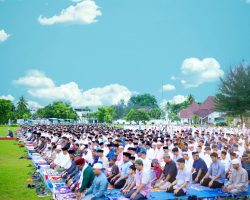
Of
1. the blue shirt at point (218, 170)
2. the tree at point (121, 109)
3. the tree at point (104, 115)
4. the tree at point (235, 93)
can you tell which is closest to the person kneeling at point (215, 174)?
the blue shirt at point (218, 170)

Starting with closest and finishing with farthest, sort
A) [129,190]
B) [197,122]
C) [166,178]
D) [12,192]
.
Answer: [129,190]
[166,178]
[12,192]
[197,122]

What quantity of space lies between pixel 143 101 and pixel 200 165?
11903 cm

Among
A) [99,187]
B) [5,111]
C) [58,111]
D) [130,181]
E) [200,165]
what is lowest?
[130,181]

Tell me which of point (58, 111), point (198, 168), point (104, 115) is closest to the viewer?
point (198, 168)

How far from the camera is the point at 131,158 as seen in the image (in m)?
10.7

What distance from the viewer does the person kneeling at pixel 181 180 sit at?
9.37 metres

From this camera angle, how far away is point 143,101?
130125mm

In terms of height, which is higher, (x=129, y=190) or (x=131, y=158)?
(x=131, y=158)

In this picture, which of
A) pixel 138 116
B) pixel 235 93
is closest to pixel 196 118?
pixel 138 116

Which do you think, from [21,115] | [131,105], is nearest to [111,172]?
[21,115]

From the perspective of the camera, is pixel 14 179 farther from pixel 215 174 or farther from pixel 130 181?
pixel 215 174

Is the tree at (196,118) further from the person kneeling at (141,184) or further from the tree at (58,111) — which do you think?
the person kneeling at (141,184)

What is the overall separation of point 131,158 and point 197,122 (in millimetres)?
63132

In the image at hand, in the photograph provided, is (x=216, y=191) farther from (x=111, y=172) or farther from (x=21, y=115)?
(x=21, y=115)
